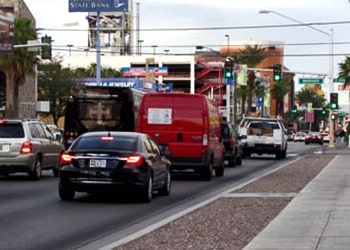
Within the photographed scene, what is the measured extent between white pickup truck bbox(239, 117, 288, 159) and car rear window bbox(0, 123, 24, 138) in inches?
813

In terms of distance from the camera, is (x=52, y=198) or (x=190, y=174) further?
(x=190, y=174)

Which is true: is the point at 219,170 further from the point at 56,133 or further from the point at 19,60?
the point at 19,60

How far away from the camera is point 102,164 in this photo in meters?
18.4

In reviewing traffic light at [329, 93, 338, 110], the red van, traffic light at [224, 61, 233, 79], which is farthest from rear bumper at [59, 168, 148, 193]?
traffic light at [329, 93, 338, 110]

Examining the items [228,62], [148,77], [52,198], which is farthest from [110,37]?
[52,198]

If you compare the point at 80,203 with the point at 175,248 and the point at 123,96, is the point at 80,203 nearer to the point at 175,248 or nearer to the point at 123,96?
the point at 175,248

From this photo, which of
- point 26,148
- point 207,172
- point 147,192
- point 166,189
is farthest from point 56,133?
point 147,192

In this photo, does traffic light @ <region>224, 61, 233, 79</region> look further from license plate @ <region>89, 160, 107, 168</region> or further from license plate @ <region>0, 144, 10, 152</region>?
license plate @ <region>89, 160, 107, 168</region>

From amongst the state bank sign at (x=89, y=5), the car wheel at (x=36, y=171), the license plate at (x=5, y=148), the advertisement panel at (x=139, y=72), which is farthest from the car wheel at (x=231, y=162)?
the advertisement panel at (x=139, y=72)

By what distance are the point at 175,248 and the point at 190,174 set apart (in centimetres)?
1862

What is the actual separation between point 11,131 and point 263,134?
70.8 feet

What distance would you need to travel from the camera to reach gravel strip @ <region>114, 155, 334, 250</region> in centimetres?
1221

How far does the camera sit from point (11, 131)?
25.7 m

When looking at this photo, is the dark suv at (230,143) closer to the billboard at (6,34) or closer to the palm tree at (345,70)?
the billboard at (6,34)
